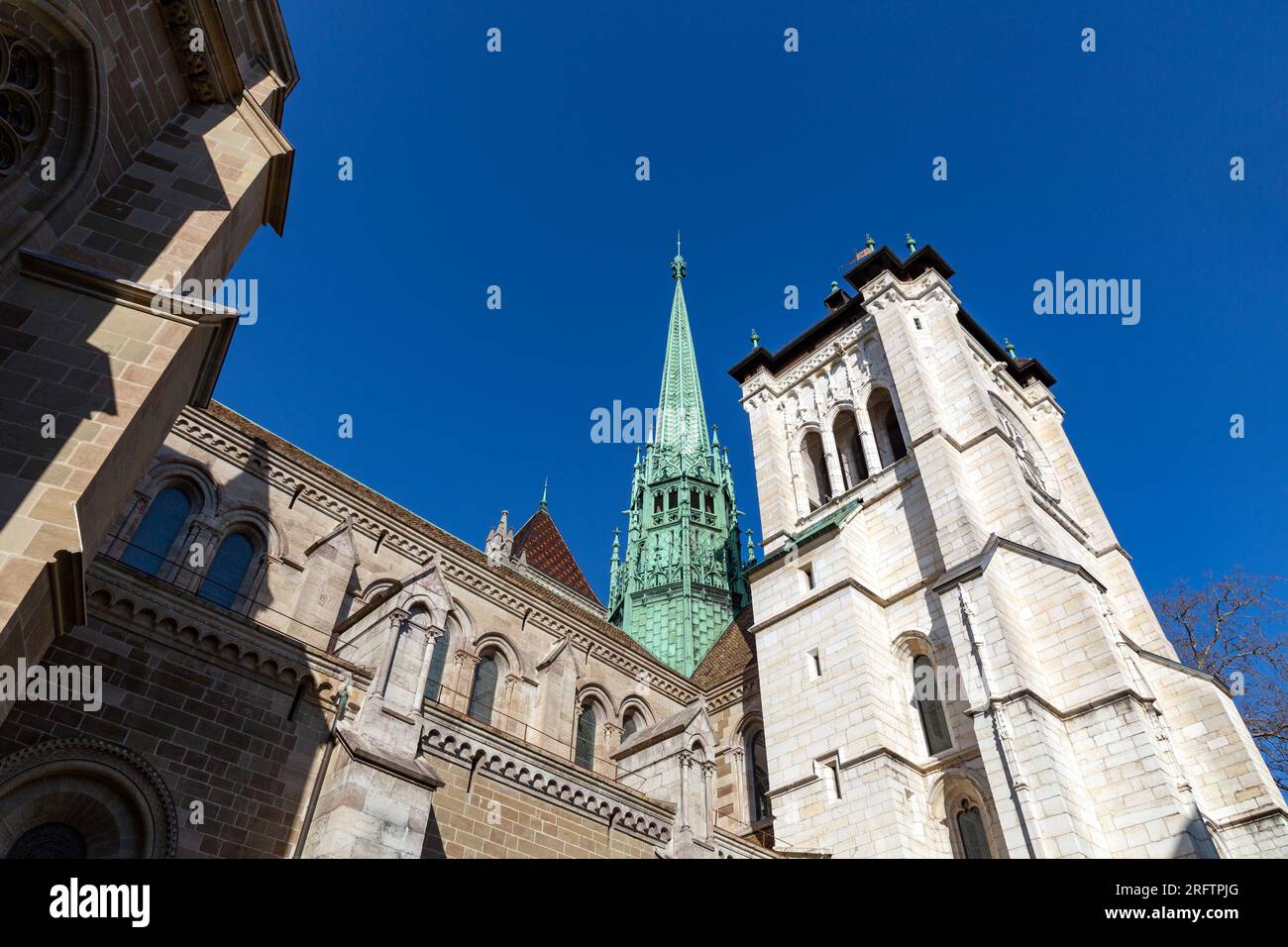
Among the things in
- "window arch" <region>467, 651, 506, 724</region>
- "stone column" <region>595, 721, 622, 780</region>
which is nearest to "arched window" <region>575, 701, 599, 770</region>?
"stone column" <region>595, 721, 622, 780</region>

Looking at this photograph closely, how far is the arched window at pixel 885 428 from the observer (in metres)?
24.7

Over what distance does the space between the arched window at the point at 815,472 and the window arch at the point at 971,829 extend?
10.6m

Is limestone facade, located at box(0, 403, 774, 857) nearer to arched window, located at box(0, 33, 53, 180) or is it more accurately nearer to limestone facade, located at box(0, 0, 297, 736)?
limestone facade, located at box(0, 0, 297, 736)

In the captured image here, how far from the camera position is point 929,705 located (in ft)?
60.2

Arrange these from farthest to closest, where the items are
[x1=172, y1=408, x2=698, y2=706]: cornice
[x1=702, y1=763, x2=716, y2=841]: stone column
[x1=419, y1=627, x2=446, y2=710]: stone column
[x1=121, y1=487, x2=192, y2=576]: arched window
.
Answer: [x1=172, y1=408, x2=698, y2=706]: cornice → [x1=121, y1=487, x2=192, y2=576]: arched window → [x1=702, y1=763, x2=716, y2=841]: stone column → [x1=419, y1=627, x2=446, y2=710]: stone column

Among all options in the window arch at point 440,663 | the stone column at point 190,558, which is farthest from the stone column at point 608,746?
the stone column at point 190,558

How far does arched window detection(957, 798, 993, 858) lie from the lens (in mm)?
15961

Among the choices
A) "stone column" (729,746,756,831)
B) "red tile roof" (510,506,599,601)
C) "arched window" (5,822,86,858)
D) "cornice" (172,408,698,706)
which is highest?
"red tile roof" (510,506,599,601)

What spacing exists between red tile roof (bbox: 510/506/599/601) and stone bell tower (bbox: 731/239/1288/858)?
11066 mm

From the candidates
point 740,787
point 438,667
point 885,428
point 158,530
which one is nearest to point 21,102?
point 158,530

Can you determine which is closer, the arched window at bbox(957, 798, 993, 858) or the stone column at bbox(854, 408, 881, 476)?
the arched window at bbox(957, 798, 993, 858)

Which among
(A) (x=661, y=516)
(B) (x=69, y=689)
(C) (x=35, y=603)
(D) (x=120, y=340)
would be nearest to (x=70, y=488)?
(C) (x=35, y=603)

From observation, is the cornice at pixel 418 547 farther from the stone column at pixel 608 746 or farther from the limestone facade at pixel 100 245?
the limestone facade at pixel 100 245

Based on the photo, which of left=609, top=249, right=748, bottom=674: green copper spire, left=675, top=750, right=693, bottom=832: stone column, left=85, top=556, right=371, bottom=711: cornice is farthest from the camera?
left=609, top=249, right=748, bottom=674: green copper spire
